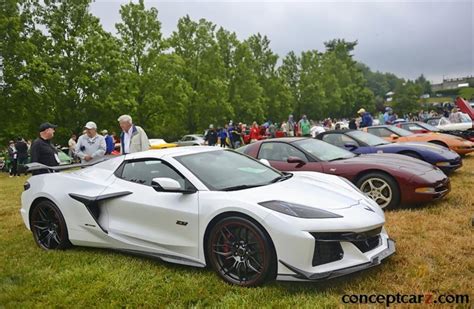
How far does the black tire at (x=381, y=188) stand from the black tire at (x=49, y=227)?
4.05 metres

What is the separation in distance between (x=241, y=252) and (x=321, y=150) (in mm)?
3749

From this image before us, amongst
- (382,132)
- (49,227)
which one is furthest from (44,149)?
(382,132)

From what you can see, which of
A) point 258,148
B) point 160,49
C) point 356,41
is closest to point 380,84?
point 356,41

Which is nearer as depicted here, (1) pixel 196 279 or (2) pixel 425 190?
(1) pixel 196 279

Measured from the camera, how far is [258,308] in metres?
3.21

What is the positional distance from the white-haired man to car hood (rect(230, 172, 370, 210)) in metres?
2.96

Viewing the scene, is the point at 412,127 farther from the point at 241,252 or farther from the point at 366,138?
the point at 241,252

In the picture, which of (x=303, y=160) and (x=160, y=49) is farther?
(x=160, y=49)

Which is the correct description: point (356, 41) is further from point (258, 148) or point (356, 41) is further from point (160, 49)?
point (258, 148)

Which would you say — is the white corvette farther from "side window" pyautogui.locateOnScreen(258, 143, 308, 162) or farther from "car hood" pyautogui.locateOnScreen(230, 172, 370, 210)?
"side window" pyautogui.locateOnScreen(258, 143, 308, 162)

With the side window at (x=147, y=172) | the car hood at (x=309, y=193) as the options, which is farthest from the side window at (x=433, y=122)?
the side window at (x=147, y=172)

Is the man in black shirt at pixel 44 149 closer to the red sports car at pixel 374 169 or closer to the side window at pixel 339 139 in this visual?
the red sports car at pixel 374 169

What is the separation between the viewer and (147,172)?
4.53m

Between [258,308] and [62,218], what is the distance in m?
2.74
